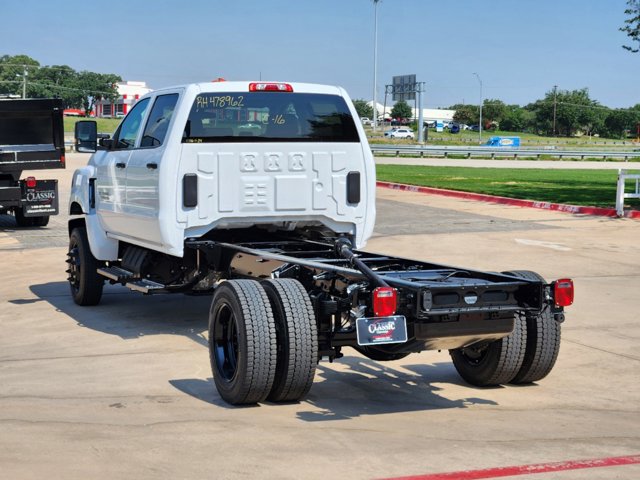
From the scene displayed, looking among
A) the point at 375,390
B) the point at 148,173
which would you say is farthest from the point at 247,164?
the point at 375,390

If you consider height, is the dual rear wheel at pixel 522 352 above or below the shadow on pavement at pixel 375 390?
above

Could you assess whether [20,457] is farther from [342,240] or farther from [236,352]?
[342,240]

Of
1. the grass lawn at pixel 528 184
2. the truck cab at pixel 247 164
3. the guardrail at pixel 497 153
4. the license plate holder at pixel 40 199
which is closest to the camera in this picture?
the truck cab at pixel 247 164

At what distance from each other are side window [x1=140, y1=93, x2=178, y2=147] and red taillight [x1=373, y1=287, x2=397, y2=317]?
3634 millimetres

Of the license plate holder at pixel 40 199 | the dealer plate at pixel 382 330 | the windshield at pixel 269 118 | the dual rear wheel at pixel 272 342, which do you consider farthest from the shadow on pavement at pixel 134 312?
the license plate holder at pixel 40 199

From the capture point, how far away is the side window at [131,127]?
1024 centimetres

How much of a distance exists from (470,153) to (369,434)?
59857mm

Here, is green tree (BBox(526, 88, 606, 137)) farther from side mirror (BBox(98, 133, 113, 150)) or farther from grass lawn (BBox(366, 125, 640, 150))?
side mirror (BBox(98, 133, 113, 150))

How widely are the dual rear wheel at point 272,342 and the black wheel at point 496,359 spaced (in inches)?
53.5

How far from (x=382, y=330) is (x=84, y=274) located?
→ 5420 millimetres

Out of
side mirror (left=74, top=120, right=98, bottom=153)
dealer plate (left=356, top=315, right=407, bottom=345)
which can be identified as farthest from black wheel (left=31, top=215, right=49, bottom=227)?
dealer plate (left=356, top=315, right=407, bottom=345)

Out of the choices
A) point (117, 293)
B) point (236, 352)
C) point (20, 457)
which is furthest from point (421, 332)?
point (117, 293)

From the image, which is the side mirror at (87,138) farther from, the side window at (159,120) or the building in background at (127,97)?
the side window at (159,120)

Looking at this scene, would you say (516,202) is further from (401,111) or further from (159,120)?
(401,111)
